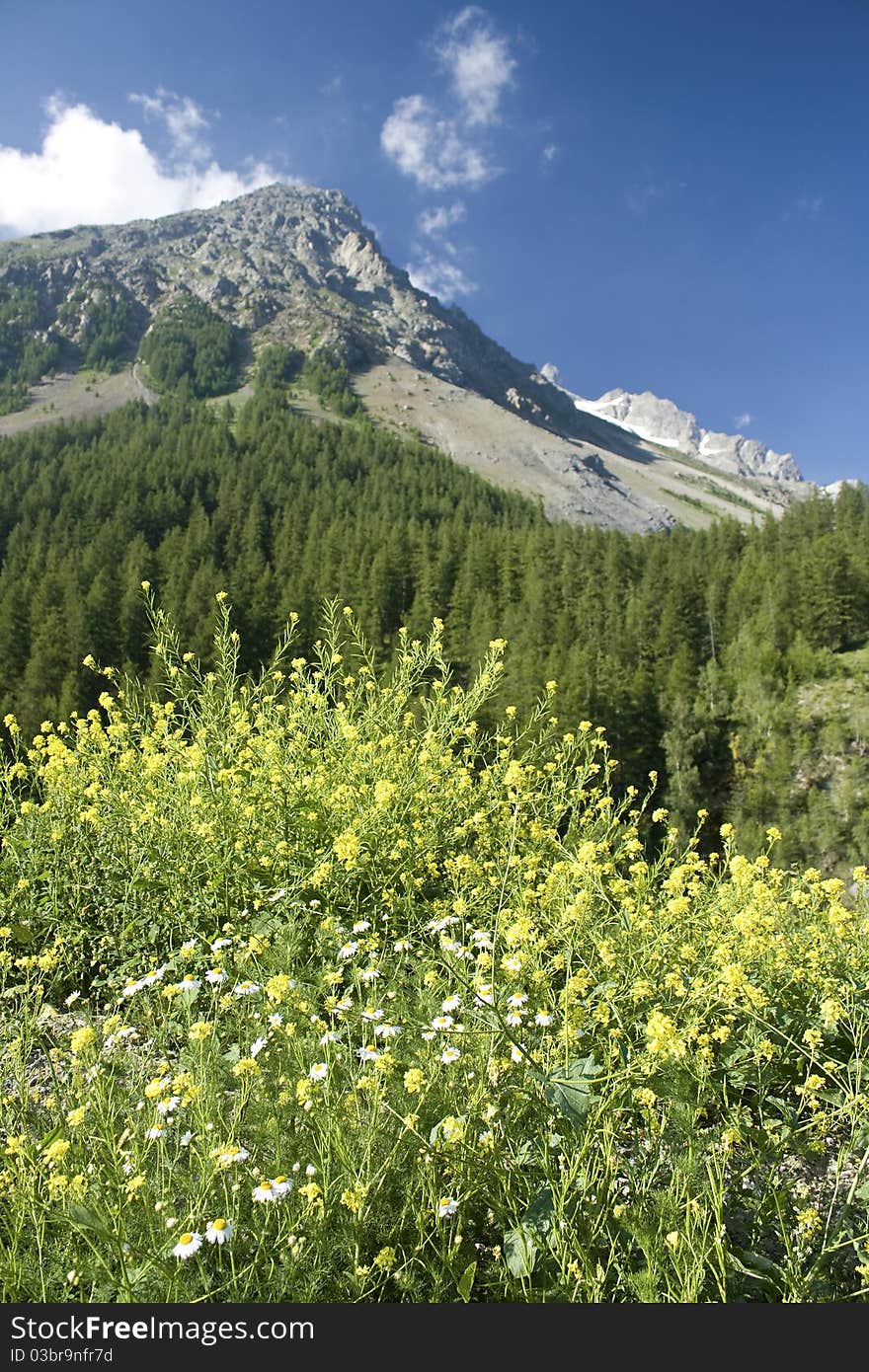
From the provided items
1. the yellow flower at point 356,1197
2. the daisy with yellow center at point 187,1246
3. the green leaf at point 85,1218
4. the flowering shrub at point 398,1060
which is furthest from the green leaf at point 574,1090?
the green leaf at point 85,1218

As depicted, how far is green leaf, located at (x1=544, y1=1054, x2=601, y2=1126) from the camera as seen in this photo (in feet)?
6.73

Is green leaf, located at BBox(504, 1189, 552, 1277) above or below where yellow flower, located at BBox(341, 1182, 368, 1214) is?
below

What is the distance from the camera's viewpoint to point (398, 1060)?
2.46 metres

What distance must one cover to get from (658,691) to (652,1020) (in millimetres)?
68026

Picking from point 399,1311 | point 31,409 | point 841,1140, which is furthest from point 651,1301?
point 31,409

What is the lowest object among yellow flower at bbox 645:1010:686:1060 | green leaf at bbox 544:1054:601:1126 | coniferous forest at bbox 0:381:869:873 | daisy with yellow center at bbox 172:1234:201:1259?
daisy with yellow center at bbox 172:1234:201:1259

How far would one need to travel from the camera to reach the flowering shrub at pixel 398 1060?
73.8 inches

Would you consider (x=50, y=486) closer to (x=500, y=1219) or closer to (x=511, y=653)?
(x=511, y=653)

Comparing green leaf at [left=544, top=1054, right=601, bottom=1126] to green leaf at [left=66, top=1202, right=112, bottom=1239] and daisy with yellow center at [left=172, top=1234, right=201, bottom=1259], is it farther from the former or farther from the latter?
green leaf at [left=66, top=1202, right=112, bottom=1239]

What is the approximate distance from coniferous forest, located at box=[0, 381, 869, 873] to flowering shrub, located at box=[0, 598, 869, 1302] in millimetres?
34913

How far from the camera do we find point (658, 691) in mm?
66750

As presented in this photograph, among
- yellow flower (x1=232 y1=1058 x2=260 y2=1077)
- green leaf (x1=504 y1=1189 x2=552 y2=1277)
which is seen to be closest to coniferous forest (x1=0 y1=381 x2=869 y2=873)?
yellow flower (x1=232 y1=1058 x2=260 y2=1077)

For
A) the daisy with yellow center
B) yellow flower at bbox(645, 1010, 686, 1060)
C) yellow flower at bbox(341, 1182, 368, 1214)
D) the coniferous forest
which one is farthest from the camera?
the coniferous forest

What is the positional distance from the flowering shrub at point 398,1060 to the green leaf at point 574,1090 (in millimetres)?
18
